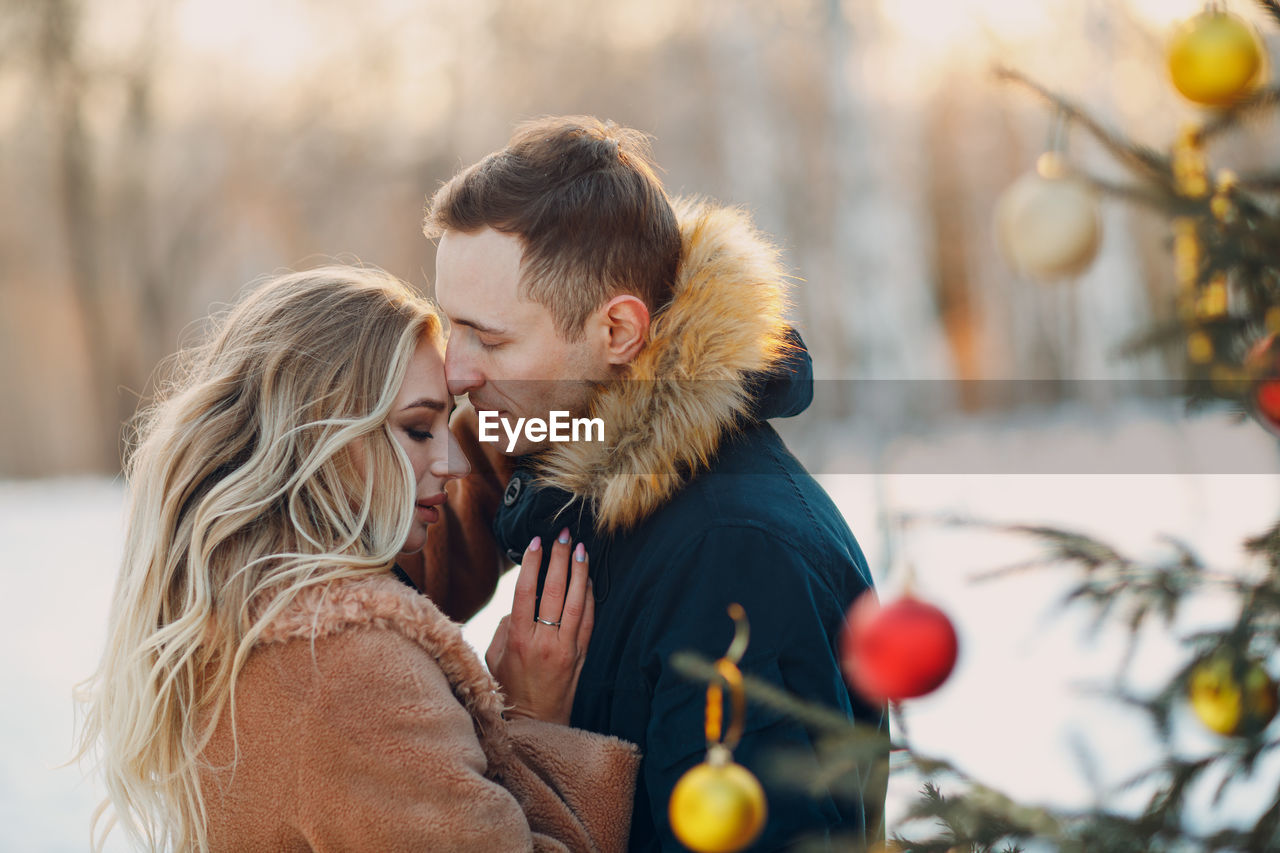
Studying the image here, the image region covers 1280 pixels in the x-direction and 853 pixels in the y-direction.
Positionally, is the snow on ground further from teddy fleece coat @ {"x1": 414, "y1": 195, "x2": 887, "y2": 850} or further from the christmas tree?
teddy fleece coat @ {"x1": 414, "y1": 195, "x2": 887, "y2": 850}

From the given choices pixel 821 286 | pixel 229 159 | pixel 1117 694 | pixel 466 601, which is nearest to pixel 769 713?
pixel 1117 694

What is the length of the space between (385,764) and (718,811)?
2.91 ft

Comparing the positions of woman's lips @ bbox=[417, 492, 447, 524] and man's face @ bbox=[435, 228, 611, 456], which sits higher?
man's face @ bbox=[435, 228, 611, 456]

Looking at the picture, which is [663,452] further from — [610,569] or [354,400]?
[354,400]

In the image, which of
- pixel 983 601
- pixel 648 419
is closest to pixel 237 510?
pixel 648 419

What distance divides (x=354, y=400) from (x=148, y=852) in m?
0.97

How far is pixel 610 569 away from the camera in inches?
81.4

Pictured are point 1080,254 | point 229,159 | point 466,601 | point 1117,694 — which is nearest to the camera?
point 1080,254

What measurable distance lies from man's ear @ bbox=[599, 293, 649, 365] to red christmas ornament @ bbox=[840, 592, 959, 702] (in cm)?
126

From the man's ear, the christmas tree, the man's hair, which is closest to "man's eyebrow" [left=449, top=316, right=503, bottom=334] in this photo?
the man's hair

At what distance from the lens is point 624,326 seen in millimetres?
2137

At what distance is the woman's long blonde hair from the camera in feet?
5.94

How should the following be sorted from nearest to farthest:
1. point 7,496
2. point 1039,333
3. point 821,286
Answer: point 7,496 → point 821,286 → point 1039,333

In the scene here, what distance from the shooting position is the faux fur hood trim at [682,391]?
6.43ft
